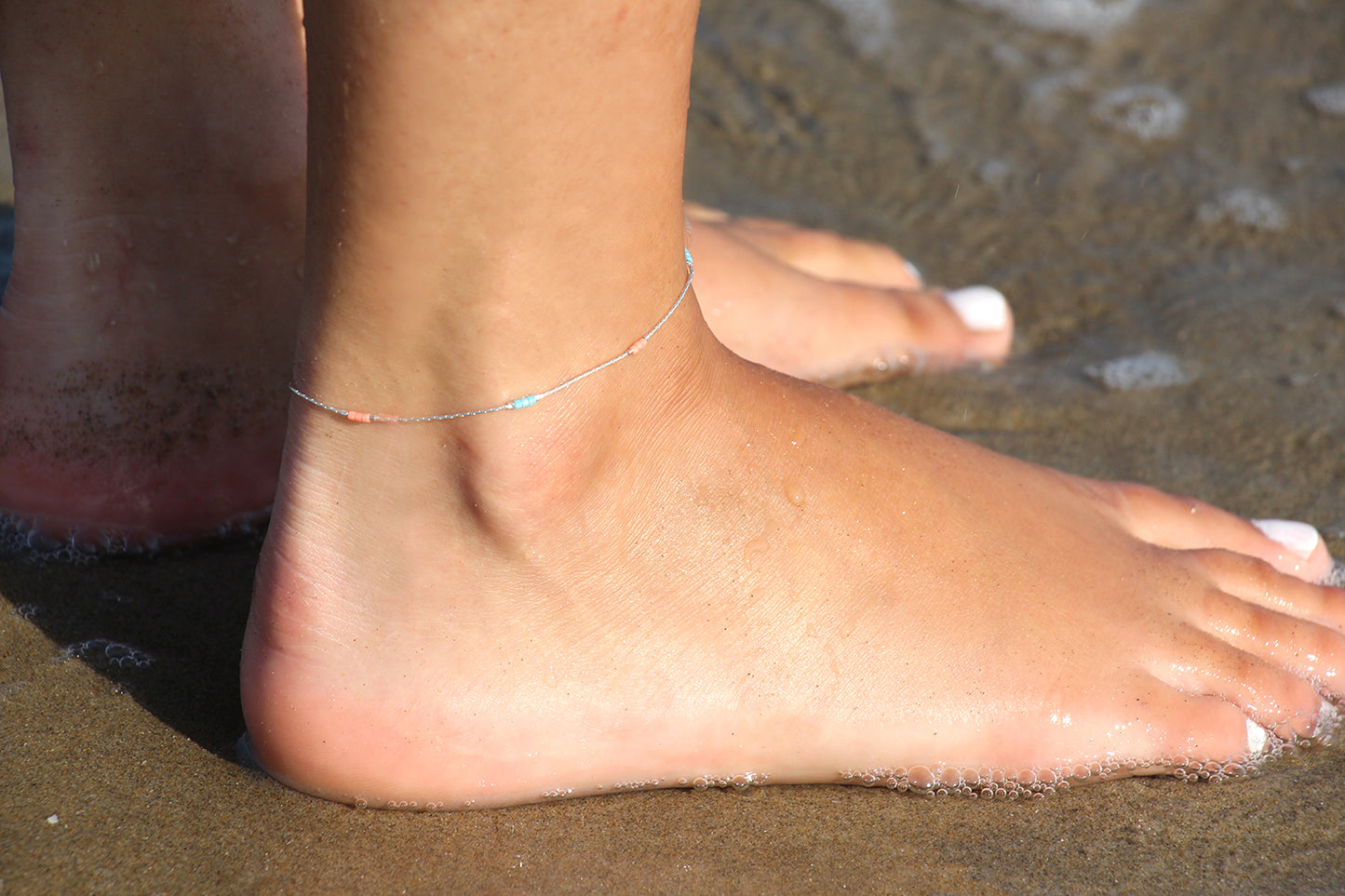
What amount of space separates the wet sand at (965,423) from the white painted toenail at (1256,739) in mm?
37

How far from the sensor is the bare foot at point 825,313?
1.78 metres

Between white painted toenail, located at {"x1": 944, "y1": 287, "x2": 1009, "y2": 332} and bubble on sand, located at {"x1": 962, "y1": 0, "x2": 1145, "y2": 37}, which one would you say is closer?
white painted toenail, located at {"x1": 944, "y1": 287, "x2": 1009, "y2": 332}

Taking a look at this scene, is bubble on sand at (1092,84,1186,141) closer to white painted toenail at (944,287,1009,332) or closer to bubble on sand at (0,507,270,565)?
white painted toenail at (944,287,1009,332)

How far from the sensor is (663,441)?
113 centimetres

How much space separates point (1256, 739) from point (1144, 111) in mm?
1688

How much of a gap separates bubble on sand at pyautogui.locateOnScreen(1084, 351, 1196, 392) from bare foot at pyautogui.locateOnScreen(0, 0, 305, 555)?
3.87 feet

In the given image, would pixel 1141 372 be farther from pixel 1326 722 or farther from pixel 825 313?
pixel 1326 722

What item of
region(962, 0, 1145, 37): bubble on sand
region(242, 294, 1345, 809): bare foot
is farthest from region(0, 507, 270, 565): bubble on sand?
region(962, 0, 1145, 37): bubble on sand

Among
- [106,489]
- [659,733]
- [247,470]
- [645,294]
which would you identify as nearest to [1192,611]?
[659,733]

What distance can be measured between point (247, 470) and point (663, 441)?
1.94 ft

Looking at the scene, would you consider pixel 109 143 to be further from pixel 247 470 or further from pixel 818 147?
pixel 818 147

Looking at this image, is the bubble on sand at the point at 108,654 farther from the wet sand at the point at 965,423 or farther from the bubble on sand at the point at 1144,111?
the bubble on sand at the point at 1144,111

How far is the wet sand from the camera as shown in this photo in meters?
1.05

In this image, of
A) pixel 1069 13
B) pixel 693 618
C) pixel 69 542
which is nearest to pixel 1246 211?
pixel 1069 13
